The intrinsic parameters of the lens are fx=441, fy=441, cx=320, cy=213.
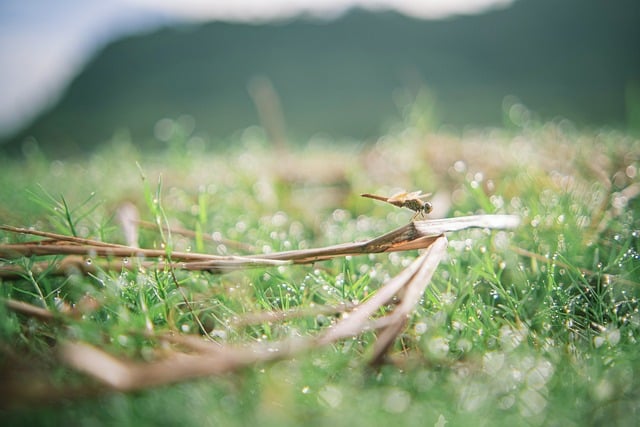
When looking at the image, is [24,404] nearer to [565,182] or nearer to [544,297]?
[544,297]

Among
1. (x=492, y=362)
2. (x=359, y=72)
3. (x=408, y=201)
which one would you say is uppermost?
(x=408, y=201)

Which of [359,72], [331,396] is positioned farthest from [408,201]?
[359,72]

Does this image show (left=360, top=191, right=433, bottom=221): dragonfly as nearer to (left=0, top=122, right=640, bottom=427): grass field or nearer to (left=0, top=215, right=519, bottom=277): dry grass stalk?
(left=0, top=215, right=519, bottom=277): dry grass stalk

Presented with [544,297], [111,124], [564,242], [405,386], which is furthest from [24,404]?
[111,124]

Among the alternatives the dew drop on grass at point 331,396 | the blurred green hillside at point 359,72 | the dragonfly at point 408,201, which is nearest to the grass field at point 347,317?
the dew drop on grass at point 331,396

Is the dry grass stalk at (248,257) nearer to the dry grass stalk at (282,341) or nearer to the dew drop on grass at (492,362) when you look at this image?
the dry grass stalk at (282,341)

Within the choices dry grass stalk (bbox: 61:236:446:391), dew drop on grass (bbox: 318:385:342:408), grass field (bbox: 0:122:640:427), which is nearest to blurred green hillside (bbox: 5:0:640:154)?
grass field (bbox: 0:122:640:427)

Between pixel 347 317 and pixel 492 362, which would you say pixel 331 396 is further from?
pixel 492 362
